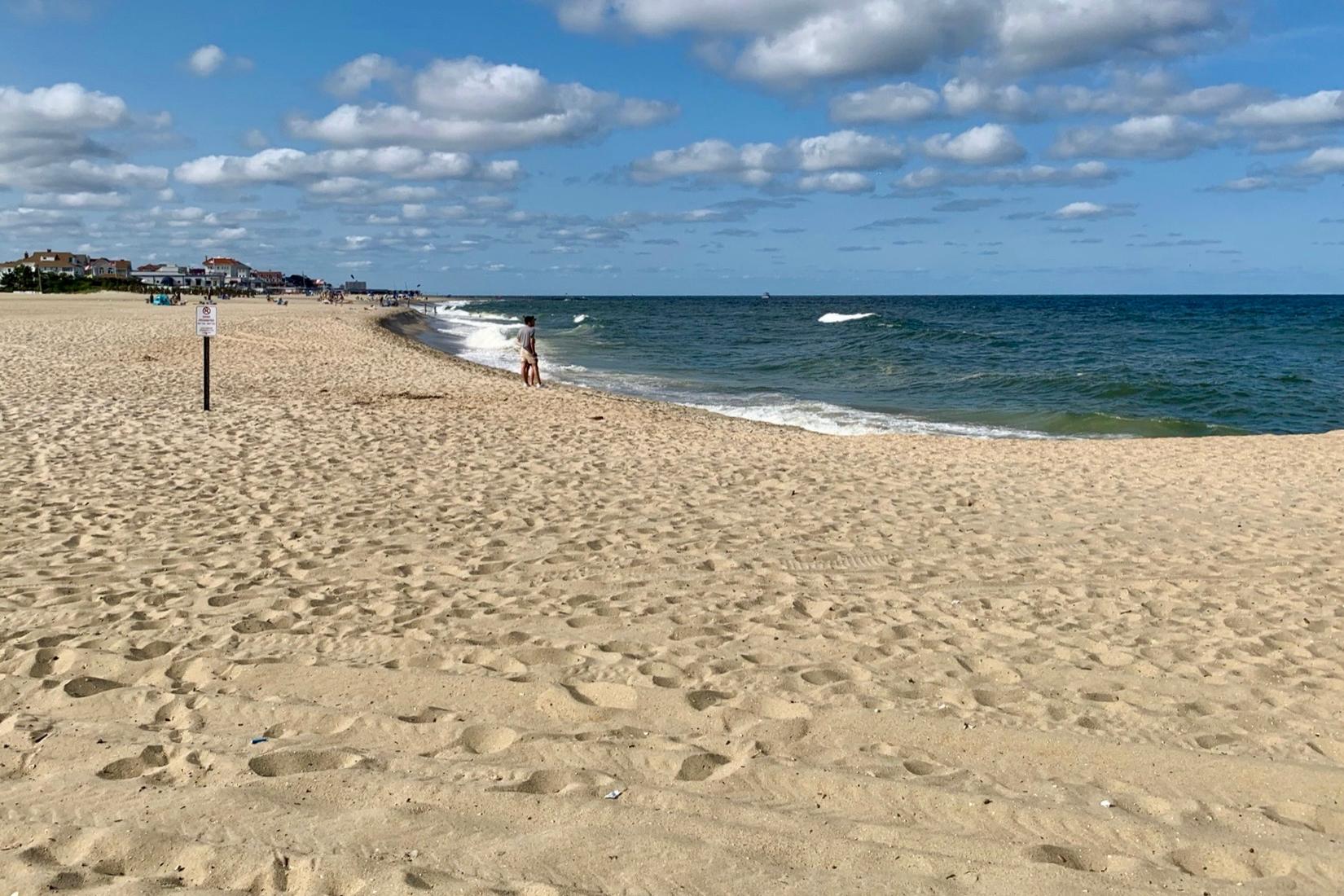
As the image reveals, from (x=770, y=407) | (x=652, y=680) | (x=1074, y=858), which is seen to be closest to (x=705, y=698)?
(x=652, y=680)

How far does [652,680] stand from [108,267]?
589 ft

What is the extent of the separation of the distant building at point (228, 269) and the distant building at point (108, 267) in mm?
12174

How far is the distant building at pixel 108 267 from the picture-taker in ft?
488

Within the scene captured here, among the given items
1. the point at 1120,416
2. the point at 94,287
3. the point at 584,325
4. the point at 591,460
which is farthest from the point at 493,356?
the point at 94,287

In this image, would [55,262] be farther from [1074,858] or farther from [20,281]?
[1074,858]

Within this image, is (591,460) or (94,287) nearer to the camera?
(591,460)

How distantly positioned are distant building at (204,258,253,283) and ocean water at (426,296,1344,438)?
4866 inches

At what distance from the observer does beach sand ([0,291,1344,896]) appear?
3021mm

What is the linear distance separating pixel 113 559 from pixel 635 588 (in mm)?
3141

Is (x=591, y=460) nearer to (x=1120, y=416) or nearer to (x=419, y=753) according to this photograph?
(x=419, y=753)

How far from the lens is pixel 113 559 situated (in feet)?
19.4

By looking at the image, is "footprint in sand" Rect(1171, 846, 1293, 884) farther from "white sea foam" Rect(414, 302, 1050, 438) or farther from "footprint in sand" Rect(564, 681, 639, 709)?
"white sea foam" Rect(414, 302, 1050, 438)

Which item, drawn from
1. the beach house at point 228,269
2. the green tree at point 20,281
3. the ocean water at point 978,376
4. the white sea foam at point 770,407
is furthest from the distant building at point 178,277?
the white sea foam at point 770,407

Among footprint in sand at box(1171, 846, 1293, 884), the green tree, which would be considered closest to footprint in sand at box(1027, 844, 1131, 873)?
footprint in sand at box(1171, 846, 1293, 884)
